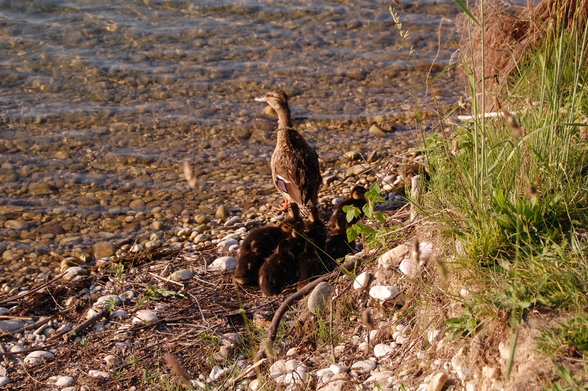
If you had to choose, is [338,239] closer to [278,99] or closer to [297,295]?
[297,295]

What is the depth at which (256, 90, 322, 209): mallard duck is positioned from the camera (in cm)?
579

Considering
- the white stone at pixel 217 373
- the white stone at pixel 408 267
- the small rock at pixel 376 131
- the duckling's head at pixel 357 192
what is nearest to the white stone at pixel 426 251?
the white stone at pixel 408 267

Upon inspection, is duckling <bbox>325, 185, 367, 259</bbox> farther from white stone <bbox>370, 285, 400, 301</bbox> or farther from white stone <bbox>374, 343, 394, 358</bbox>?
white stone <bbox>374, 343, 394, 358</bbox>

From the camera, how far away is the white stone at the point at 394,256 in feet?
13.4

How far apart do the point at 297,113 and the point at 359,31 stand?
2.71 meters

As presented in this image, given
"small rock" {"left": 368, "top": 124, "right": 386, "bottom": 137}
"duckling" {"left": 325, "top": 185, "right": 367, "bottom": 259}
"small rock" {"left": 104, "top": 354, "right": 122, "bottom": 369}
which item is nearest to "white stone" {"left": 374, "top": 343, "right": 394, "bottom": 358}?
Answer: "duckling" {"left": 325, "top": 185, "right": 367, "bottom": 259}

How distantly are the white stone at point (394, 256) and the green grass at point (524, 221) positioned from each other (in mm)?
281

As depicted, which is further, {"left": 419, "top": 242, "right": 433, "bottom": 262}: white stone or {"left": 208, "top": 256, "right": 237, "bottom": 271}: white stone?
{"left": 208, "top": 256, "right": 237, "bottom": 271}: white stone

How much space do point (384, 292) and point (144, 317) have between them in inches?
66.1

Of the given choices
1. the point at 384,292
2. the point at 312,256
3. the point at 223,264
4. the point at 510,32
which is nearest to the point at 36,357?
the point at 223,264

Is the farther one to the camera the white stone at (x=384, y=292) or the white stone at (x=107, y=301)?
the white stone at (x=107, y=301)

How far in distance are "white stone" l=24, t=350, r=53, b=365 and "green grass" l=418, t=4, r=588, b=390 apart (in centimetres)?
255

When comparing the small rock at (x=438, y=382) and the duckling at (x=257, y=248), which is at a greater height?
the small rock at (x=438, y=382)

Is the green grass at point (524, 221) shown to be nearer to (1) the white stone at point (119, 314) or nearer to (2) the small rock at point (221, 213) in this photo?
(1) the white stone at point (119, 314)
